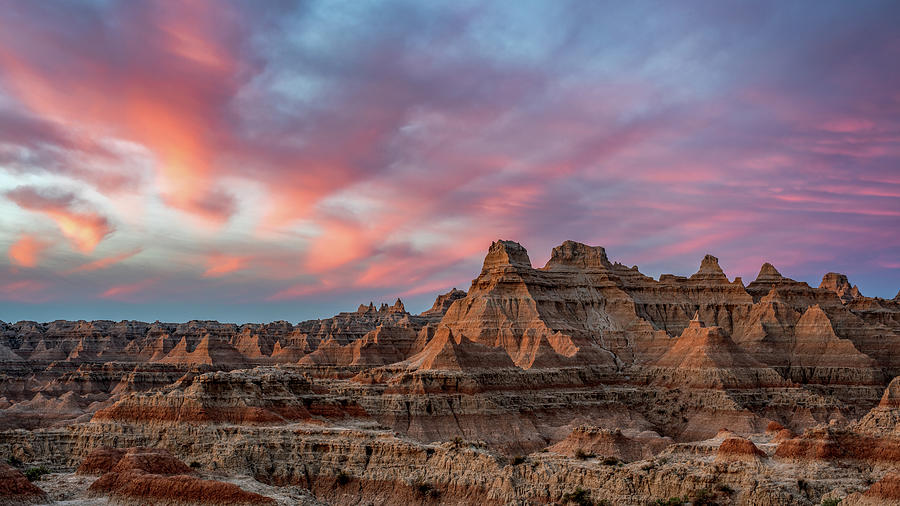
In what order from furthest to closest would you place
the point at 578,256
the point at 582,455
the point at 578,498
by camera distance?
the point at 578,256, the point at 582,455, the point at 578,498

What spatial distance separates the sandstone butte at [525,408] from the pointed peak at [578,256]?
0.44 metres

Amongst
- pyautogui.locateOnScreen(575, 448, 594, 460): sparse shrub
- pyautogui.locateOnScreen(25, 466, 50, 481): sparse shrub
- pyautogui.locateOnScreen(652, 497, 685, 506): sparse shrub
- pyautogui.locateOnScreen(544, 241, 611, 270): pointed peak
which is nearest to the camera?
pyautogui.locateOnScreen(25, 466, 50, 481): sparse shrub

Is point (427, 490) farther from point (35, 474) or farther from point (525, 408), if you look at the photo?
point (525, 408)

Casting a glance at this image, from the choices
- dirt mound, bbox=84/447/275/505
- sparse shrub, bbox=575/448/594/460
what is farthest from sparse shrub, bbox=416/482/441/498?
dirt mound, bbox=84/447/275/505

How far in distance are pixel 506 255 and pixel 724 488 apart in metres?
107

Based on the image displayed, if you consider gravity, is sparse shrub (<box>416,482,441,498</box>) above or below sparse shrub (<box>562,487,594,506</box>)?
above

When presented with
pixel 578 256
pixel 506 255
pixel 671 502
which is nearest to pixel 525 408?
pixel 671 502

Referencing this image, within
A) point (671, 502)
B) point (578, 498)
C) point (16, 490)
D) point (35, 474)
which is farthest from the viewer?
point (578, 498)

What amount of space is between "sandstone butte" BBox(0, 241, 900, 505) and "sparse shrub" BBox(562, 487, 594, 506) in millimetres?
177

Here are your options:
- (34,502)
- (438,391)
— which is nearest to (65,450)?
(34,502)

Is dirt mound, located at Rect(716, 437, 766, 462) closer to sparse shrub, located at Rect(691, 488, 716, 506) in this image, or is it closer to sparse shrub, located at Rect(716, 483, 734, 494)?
sparse shrub, located at Rect(716, 483, 734, 494)

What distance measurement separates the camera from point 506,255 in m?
170

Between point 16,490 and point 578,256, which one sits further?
point 578,256

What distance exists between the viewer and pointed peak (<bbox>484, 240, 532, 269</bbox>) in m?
170
